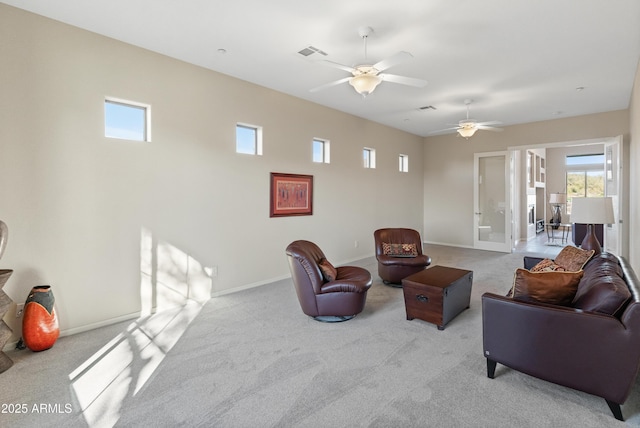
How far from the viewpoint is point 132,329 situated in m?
3.42

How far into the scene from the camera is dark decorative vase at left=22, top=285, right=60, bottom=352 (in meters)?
2.85

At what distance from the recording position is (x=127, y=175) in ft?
12.0

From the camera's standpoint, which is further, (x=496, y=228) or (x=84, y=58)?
(x=496, y=228)

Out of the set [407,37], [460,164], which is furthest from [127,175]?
[460,164]

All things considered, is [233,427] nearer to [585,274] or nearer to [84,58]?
[585,274]

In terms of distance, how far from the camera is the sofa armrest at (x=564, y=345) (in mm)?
1953

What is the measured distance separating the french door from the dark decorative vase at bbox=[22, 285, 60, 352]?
28.1 feet

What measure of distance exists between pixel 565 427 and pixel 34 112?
4981 mm

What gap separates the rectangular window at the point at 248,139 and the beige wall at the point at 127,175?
0.14m

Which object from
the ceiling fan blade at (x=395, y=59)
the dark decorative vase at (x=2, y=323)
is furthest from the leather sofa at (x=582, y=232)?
the dark decorative vase at (x=2, y=323)

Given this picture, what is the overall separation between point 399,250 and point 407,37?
3.09m

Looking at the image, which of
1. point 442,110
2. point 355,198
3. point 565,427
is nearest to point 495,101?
point 442,110

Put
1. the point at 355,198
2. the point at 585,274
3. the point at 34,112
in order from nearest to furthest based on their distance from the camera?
the point at 585,274
the point at 34,112
the point at 355,198

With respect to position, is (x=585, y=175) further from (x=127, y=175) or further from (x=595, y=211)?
(x=127, y=175)
